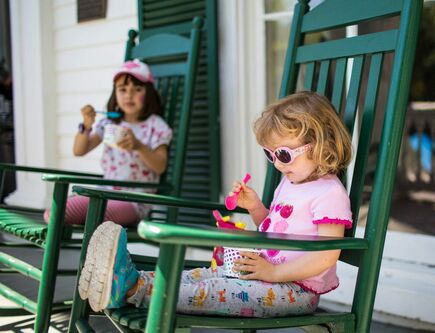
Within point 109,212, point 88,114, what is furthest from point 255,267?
point 88,114

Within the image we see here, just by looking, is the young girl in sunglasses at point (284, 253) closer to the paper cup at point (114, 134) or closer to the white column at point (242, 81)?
the paper cup at point (114, 134)

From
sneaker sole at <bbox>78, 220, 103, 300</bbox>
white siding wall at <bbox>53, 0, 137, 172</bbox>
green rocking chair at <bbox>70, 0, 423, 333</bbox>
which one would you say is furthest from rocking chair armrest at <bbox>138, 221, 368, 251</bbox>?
white siding wall at <bbox>53, 0, 137, 172</bbox>

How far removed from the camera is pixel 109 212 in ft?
7.98

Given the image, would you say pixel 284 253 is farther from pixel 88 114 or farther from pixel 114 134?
pixel 88 114

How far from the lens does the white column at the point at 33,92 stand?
4176 millimetres

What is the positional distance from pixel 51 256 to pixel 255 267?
2.56 ft

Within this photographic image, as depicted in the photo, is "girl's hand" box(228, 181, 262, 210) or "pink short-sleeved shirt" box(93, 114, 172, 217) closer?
"girl's hand" box(228, 181, 262, 210)

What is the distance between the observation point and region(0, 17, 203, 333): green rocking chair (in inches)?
77.2

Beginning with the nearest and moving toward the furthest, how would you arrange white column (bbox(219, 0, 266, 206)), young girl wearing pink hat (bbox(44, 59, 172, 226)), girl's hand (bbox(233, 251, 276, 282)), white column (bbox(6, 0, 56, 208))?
girl's hand (bbox(233, 251, 276, 282)) < young girl wearing pink hat (bbox(44, 59, 172, 226)) < white column (bbox(219, 0, 266, 206)) < white column (bbox(6, 0, 56, 208))

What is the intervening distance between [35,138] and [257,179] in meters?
2.00

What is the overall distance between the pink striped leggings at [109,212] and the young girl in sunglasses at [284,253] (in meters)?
0.80

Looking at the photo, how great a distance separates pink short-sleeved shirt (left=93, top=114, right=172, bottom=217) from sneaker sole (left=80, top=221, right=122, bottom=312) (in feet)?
4.26

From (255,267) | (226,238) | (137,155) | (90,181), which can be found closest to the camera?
(226,238)

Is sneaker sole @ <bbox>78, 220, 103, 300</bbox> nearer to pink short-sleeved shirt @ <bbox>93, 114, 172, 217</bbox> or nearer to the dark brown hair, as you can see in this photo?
pink short-sleeved shirt @ <bbox>93, 114, 172, 217</bbox>
